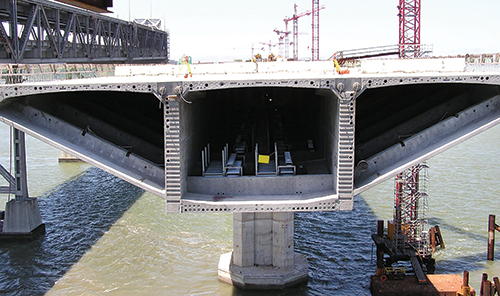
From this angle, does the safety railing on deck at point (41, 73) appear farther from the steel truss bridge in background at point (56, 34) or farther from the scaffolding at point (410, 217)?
the scaffolding at point (410, 217)

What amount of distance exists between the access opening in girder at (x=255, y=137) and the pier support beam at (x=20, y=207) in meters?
12.1

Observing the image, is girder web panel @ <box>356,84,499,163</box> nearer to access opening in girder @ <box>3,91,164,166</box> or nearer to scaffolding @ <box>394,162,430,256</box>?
scaffolding @ <box>394,162,430,256</box>

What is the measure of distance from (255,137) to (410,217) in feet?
31.9

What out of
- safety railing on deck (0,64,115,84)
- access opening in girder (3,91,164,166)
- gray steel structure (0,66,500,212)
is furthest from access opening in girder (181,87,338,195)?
safety railing on deck (0,64,115,84)

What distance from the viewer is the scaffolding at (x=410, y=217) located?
26.0 m

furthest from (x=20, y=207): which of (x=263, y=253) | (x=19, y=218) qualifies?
(x=263, y=253)

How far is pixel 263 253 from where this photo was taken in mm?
24516

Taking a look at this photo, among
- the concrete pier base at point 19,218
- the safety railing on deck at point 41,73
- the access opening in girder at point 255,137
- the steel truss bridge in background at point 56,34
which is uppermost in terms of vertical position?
the steel truss bridge in background at point 56,34

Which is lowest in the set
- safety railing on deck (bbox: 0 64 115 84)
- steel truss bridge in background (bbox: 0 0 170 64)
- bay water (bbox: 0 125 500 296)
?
bay water (bbox: 0 125 500 296)

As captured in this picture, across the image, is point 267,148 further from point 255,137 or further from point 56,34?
point 56,34

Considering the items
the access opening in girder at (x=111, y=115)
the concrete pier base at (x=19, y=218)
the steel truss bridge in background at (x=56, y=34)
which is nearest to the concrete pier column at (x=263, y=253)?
the access opening in girder at (x=111, y=115)

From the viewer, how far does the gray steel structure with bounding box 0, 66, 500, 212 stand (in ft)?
56.4

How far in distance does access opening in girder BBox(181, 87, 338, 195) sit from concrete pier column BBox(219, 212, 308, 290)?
2782 mm

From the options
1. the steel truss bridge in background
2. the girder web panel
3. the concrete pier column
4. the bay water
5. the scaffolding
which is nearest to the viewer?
the girder web panel
